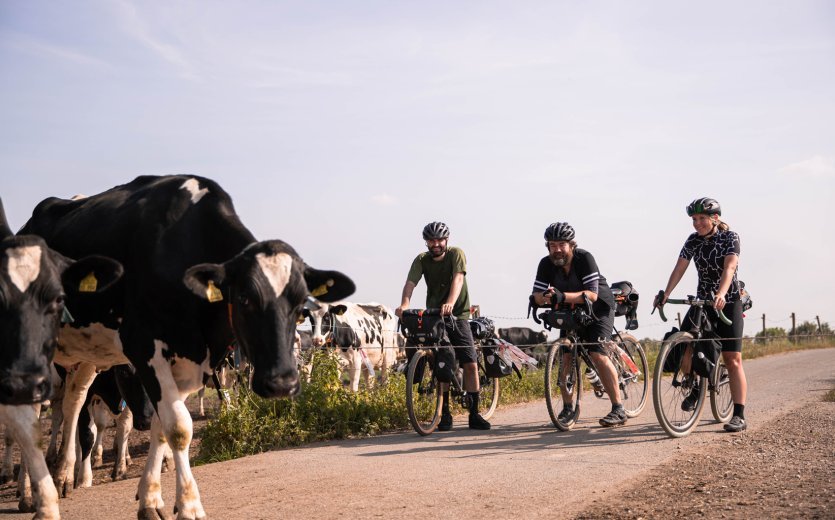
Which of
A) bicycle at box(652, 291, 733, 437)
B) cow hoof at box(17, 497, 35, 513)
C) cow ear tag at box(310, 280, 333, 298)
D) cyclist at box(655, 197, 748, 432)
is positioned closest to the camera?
cow ear tag at box(310, 280, 333, 298)

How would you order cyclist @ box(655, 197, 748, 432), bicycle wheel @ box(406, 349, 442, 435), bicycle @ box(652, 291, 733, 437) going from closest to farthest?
bicycle @ box(652, 291, 733, 437) → cyclist @ box(655, 197, 748, 432) → bicycle wheel @ box(406, 349, 442, 435)

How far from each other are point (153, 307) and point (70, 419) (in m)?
2.36

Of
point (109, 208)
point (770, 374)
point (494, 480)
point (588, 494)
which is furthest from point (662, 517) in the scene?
point (770, 374)

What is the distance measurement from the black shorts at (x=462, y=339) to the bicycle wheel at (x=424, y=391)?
13.3 inches

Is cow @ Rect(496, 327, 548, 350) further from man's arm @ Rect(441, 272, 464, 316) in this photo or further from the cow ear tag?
the cow ear tag

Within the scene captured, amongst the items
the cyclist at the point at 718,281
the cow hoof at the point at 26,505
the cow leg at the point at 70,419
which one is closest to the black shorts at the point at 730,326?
the cyclist at the point at 718,281

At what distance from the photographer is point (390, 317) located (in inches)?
875

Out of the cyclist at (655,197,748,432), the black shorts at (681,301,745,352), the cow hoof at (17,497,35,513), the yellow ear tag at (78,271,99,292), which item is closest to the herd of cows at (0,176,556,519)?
the yellow ear tag at (78,271,99,292)

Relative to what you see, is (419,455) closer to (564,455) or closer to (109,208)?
(564,455)

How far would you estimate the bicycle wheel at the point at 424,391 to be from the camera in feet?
35.0

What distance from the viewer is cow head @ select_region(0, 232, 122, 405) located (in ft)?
18.6

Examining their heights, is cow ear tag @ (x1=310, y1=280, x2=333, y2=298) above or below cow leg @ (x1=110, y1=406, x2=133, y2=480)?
above

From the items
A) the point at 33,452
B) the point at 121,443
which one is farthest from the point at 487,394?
the point at 33,452

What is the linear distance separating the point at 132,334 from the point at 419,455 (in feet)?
10.7
